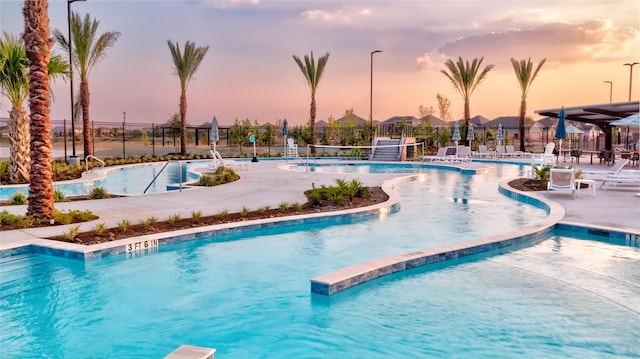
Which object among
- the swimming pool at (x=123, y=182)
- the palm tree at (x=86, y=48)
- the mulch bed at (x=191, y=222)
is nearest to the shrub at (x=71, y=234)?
the mulch bed at (x=191, y=222)

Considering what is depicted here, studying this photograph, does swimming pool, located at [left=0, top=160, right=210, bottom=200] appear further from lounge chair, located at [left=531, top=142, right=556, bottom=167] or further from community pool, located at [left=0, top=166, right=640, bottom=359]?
lounge chair, located at [left=531, top=142, right=556, bottom=167]

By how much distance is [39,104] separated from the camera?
9.21 metres

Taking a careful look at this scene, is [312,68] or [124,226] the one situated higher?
[312,68]

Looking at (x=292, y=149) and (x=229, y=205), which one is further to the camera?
(x=292, y=149)

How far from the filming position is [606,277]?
705 centimetres

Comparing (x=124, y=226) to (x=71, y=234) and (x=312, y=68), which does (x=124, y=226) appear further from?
(x=312, y=68)

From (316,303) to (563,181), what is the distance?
9981mm

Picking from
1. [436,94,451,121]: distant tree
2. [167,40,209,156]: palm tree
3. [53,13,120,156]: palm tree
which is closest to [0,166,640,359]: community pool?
[53,13,120,156]: palm tree

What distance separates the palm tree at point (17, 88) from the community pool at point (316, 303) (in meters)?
9.86

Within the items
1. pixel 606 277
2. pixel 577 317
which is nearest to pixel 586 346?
pixel 577 317

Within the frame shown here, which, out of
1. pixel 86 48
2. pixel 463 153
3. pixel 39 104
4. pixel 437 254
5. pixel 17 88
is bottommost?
pixel 437 254

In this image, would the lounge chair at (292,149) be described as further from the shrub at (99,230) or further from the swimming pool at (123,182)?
the shrub at (99,230)

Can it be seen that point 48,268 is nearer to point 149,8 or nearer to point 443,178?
point 443,178

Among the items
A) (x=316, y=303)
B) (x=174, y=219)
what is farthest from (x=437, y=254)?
(x=174, y=219)
